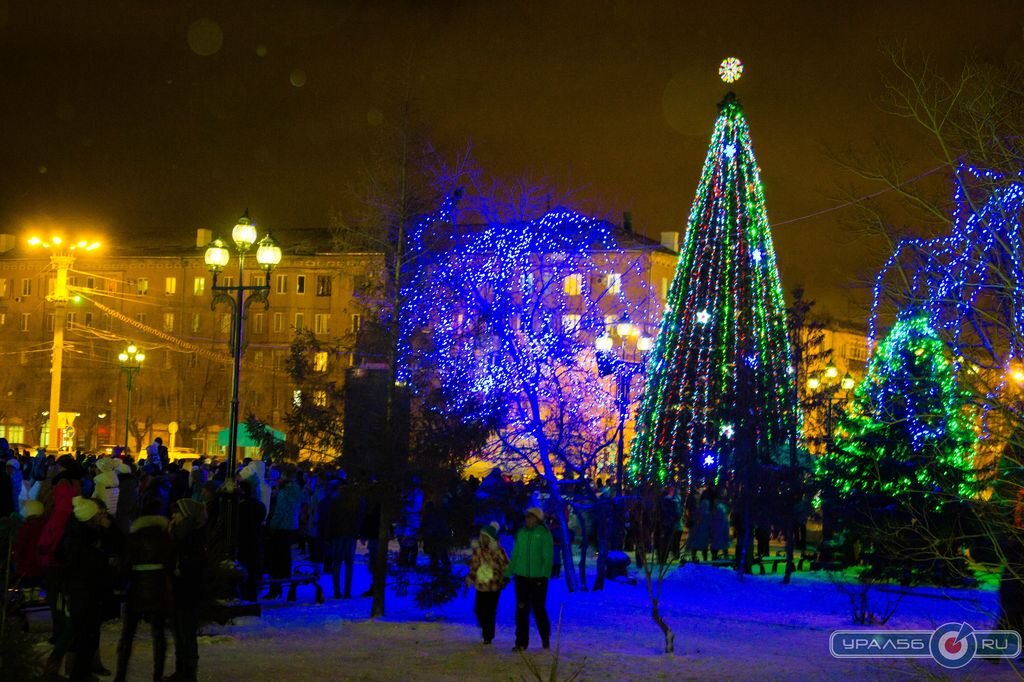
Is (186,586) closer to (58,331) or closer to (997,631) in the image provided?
(997,631)

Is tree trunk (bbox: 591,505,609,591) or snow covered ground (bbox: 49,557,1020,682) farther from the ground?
tree trunk (bbox: 591,505,609,591)

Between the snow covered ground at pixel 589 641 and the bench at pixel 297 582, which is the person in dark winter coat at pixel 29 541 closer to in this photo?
the snow covered ground at pixel 589 641

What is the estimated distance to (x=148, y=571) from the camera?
1007 cm

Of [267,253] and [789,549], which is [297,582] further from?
[789,549]

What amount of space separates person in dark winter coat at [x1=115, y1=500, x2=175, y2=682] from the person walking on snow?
3.91m

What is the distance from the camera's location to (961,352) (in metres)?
9.61

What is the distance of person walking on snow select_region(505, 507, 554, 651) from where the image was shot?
42.1ft

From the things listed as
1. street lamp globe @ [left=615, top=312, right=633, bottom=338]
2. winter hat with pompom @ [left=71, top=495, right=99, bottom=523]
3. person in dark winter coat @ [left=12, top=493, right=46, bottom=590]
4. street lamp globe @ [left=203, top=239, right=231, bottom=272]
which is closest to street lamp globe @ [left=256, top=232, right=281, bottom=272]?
street lamp globe @ [left=203, top=239, right=231, bottom=272]

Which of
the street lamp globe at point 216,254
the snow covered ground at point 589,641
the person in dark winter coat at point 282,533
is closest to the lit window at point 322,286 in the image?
the street lamp globe at point 216,254

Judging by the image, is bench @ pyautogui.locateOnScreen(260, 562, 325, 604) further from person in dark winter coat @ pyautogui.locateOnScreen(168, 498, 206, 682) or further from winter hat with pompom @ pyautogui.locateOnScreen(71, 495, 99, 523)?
winter hat with pompom @ pyautogui.locateOnScreen(71, 495, 99, 523)

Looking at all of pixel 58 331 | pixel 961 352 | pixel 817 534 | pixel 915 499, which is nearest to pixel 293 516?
pixel 915 499

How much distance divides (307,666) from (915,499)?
1066cm

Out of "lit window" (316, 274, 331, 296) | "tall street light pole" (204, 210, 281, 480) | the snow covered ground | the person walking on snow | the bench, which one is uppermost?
"lit window" (316, 274, 331, 296)

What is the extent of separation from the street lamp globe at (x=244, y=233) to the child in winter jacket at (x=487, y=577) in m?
7.05
